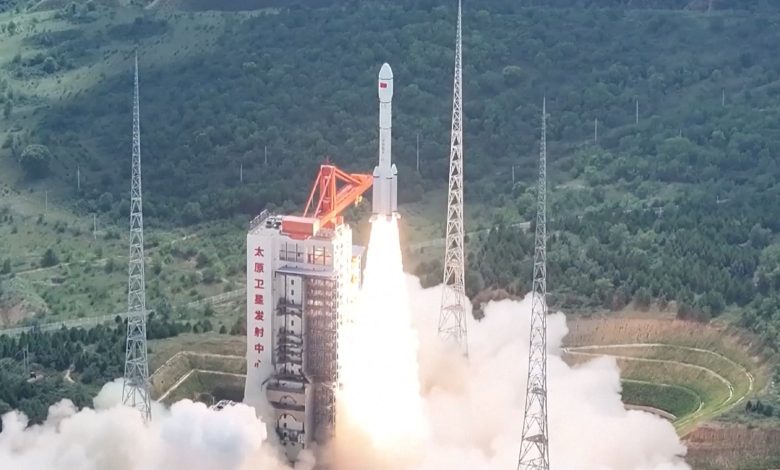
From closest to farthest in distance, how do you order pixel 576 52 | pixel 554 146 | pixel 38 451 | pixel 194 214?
pixel 38 451, pixel 194 214, pixel 554 146, pixel 576 52

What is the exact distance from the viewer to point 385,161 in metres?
84.3

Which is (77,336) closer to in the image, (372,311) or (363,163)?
(372,311)

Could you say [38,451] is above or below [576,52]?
below

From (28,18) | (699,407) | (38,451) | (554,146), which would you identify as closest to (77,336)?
(38,451)

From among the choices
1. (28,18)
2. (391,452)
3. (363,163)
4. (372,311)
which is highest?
(28,18)

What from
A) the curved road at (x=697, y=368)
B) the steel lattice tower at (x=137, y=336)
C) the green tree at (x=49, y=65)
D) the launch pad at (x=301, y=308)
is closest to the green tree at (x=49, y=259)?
the green tree at (x=49, y=65)

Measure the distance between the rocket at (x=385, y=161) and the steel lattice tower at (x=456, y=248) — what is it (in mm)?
2878

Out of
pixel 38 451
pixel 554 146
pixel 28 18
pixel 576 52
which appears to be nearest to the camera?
pixel 38 451

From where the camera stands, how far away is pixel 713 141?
13312cm

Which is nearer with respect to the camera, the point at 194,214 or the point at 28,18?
the point at 194,214

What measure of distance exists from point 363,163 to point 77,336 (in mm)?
37134

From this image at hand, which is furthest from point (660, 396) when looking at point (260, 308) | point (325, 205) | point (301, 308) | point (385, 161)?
point (260, 308)

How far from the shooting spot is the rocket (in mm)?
83750

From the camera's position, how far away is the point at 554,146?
137 metres
